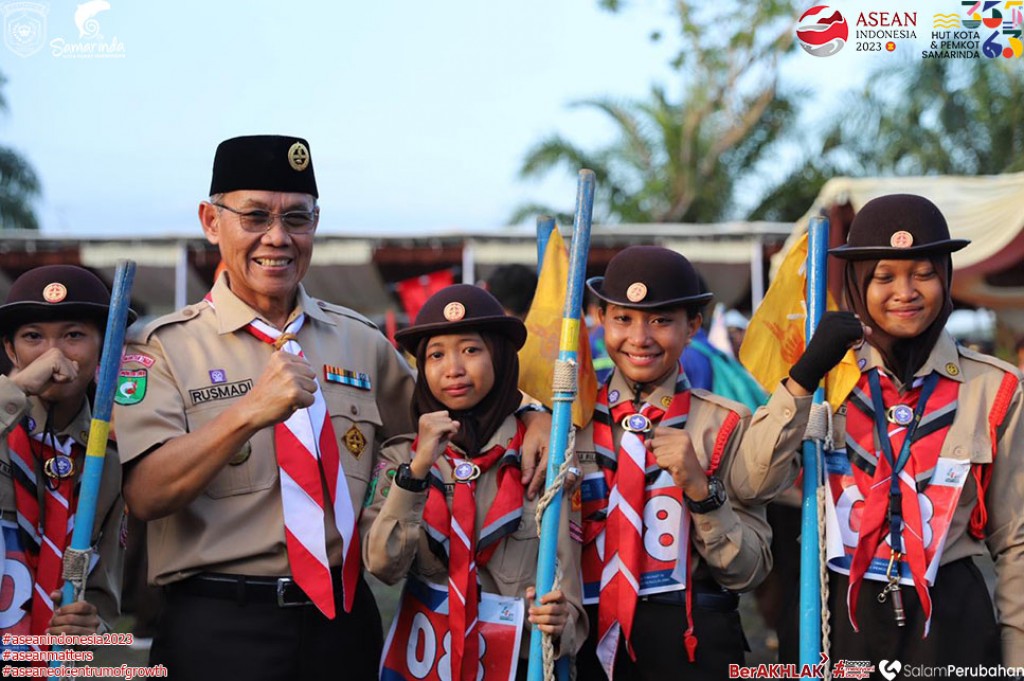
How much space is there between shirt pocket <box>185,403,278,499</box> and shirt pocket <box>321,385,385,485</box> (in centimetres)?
24

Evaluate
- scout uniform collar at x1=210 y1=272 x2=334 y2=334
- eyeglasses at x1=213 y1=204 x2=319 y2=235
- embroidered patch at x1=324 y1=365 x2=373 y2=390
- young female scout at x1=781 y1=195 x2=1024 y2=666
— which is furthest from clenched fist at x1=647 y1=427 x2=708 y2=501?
eyeglasses at x1=213 y1=204 x2=319 y2=235

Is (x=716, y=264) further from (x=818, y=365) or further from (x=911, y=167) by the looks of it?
(x=818, y=365)

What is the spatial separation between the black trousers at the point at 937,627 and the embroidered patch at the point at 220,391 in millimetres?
2115

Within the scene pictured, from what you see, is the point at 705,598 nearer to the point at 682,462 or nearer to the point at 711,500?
the point at 711,500

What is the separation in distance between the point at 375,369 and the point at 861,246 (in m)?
1.77

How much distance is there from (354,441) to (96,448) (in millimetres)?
827

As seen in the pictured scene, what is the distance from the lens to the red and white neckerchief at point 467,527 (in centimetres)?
333

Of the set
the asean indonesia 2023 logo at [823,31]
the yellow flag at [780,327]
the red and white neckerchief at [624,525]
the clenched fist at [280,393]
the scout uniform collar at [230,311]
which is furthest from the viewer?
the asean indonesia 2023 logo at [823,31]

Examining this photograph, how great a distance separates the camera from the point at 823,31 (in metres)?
7.10

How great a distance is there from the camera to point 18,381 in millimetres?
3309

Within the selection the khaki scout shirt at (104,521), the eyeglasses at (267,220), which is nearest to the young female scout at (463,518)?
the eyeglasses at (267,220)

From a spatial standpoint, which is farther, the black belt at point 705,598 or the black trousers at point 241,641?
the black belt at point 705,598

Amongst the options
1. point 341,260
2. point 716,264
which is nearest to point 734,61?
point 716,264

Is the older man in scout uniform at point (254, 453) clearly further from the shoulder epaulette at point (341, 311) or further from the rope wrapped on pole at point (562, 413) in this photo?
the rope wrapped on pole at point (562, 413)
